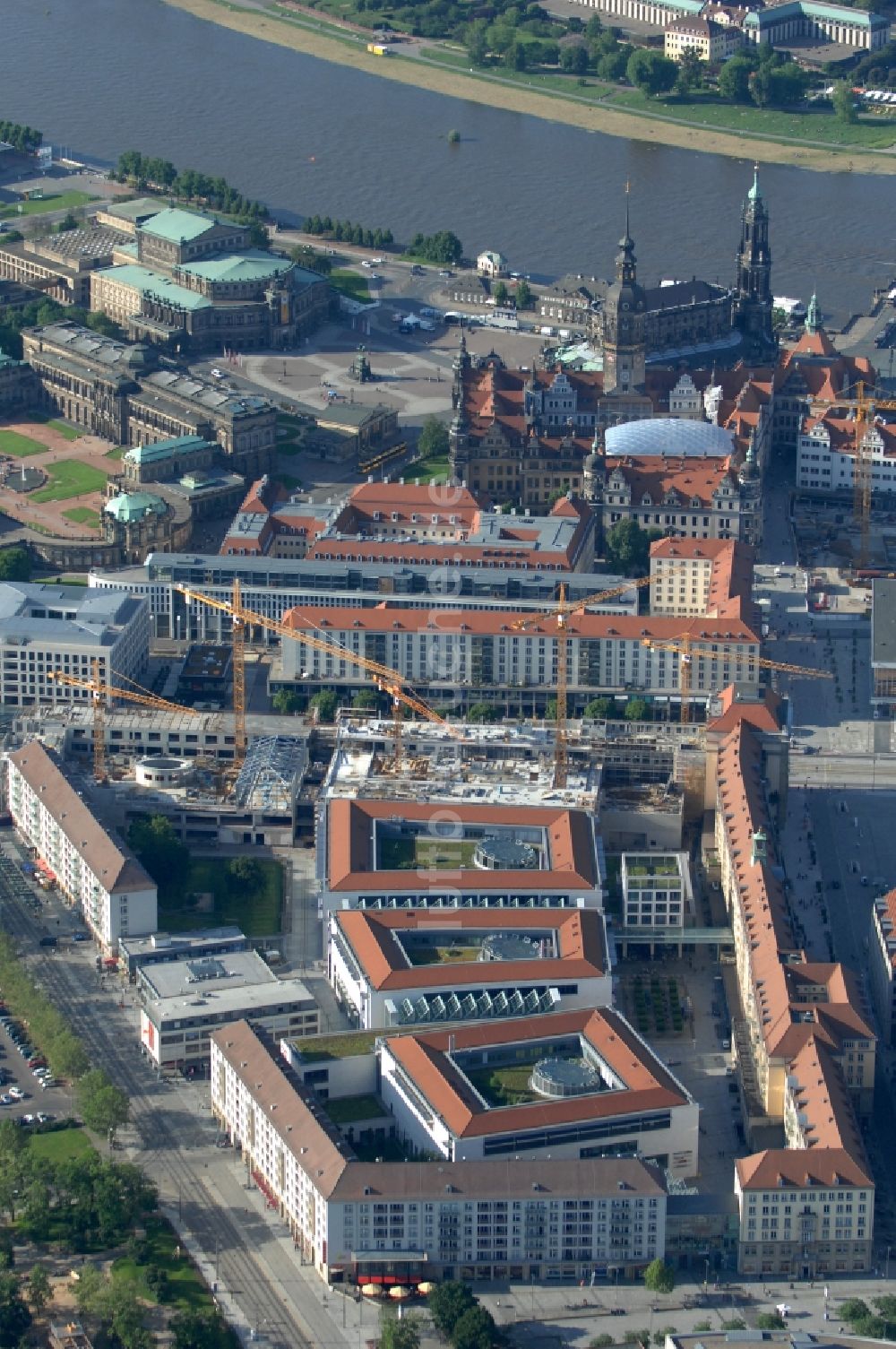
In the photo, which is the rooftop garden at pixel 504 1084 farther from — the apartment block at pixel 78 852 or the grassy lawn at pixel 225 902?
the apartment block at pixel 78 852

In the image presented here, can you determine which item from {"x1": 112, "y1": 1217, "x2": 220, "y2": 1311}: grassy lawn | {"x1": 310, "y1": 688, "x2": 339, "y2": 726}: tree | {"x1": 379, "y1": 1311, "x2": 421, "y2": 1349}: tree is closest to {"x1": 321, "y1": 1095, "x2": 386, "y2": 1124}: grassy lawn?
{"x1": 112, "y1": 1217, "x2": 220, "y2": 1311}: grassy lawn

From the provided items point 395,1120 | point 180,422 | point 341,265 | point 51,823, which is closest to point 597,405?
point 180,422

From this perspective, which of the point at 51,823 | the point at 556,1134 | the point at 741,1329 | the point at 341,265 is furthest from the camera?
the point at 341,265

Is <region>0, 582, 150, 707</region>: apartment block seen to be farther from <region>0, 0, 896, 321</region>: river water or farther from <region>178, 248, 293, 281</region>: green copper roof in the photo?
<region>0, 0, 896, 321</region>: river water

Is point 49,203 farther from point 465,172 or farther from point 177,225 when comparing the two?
point 465,172

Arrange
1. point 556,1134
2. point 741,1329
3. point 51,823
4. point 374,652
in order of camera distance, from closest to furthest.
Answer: point 741,1329, point 556,1134, point 51,823, point 374,652

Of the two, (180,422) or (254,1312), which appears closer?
(254,1312)

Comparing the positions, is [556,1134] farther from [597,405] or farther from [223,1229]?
[597,405]
